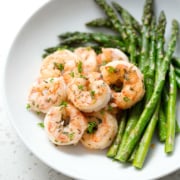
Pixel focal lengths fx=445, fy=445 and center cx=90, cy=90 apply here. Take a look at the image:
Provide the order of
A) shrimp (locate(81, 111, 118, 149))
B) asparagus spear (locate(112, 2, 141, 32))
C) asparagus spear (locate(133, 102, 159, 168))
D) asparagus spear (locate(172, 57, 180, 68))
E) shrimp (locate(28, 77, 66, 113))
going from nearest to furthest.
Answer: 1. asparagus spear (locate(133, 102, 159, 168))
2. shrimp (locate(81, 111, 118, 149))
3. shrimp (locate(28, 77, 66, 113))
4. asparagus spear (locate(172, 57, 180, 68))
5. asparagus spear (locate(112, 2, 141, 32))

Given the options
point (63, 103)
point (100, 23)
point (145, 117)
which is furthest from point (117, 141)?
point (100, 23)

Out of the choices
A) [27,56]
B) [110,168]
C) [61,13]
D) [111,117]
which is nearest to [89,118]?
[111,117]

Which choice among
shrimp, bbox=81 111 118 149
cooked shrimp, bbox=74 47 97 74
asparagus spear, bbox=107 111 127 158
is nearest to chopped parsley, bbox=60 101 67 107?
shrimp, bbox=81 111 118 149

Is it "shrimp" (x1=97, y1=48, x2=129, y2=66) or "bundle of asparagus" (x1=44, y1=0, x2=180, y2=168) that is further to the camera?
"shrimp" (x1=97, y1=48, x2=129, y2=66)

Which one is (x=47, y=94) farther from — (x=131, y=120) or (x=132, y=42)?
(x=132, y=42)

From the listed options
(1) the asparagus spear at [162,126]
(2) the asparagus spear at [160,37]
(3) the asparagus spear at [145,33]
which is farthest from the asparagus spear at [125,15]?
(1) the asparagus spear at [162,126]

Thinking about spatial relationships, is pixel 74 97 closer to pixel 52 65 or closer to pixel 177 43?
pixel 52 65

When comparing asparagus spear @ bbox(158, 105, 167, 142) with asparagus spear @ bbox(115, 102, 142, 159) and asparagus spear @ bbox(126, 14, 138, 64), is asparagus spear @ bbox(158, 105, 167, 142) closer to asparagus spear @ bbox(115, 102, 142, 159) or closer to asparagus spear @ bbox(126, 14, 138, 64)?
asparagus spear @ bbox(115, 102, 142, 159)
